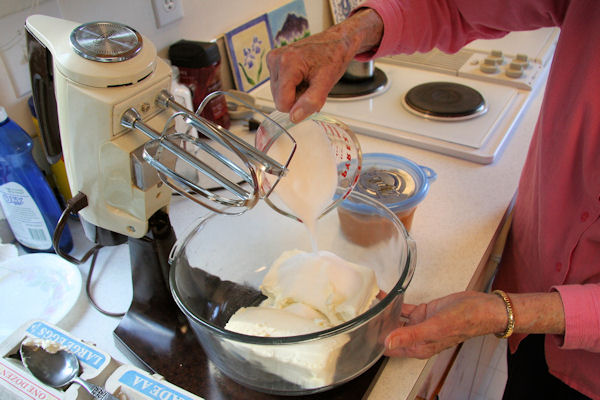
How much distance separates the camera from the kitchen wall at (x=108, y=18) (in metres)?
0.82

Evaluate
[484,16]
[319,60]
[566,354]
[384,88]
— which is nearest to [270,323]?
[319,60]

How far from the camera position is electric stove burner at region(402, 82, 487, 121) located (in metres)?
1.23

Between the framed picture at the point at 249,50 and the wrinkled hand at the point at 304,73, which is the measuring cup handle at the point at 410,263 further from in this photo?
the framed picture at the point at 249,50

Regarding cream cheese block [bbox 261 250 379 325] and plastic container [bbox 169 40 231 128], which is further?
plastic container [bbox 169 40 231 128]

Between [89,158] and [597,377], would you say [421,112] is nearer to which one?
[597,377]

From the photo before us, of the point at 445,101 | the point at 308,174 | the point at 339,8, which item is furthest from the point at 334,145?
the point at 339,8

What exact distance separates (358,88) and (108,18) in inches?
26.1

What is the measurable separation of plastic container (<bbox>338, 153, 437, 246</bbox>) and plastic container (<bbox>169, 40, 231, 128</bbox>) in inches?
16.3

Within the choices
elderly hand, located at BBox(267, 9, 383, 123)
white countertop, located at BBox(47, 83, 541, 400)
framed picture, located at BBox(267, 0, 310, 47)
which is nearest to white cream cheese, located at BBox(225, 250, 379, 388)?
white countertop, located at BBox(47, 83, 541, 400)

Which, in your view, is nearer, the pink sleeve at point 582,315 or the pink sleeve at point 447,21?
the pink sleeve at point 582,315

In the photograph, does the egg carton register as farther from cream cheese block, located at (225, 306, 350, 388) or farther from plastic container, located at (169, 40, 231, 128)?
plastic container, located at (169, 40, 231, 128)

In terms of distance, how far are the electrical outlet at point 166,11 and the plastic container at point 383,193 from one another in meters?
0.54

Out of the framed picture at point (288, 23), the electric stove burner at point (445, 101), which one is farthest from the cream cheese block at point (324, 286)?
the framed picture at point (288, 23)

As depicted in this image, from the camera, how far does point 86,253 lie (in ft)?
2.89
